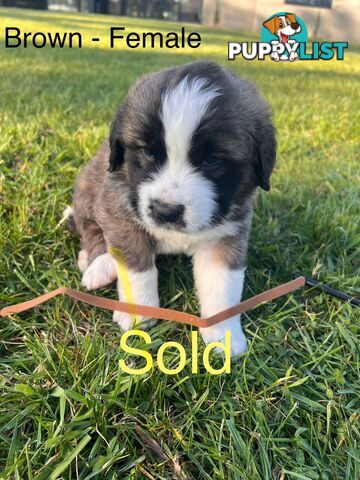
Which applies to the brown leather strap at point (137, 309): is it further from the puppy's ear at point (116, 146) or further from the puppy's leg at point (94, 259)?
the puppy's ear at point (116, 146)

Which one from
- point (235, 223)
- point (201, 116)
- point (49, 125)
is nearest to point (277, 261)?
point (235, 223)

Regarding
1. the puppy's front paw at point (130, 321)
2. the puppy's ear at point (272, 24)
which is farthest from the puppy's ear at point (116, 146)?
the puppy's ear at point (272, 24)

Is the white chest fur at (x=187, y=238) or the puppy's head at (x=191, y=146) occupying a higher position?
the puppy's head at (x=191, y=146)

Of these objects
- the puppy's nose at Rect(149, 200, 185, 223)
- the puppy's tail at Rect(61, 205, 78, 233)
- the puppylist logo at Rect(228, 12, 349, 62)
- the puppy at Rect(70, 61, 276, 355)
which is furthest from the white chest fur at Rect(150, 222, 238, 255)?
the puppylist logo at Rect(228, 12, 349, 62)

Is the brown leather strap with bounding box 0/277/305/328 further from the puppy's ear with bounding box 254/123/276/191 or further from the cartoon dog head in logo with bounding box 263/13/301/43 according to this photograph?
the cartoon dog head in logo with bounding box 263/13/301/43

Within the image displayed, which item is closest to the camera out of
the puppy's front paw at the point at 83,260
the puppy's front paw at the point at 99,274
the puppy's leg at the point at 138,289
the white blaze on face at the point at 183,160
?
the white blaze on face at the point at 183,160

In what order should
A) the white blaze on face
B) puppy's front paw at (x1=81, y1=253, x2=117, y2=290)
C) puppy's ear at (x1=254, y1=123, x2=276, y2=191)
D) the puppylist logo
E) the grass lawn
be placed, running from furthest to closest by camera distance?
the puppylist logo → puppy's front paw at (x1=81, y1=253, x2=117, y2=290) → puppy's ear at (x1=254, y1=123, x2=276, y2=191) → the white blaze on face → the grass lawn
